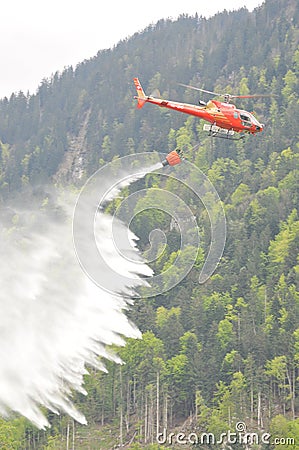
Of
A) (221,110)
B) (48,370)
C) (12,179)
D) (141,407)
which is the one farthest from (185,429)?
(12,179)

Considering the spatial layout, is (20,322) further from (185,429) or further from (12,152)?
(12,152)

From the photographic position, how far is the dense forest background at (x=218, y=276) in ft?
252

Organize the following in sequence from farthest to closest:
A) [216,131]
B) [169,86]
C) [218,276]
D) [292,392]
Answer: [169,86] < [218,276] < [292,392] < [216,131]

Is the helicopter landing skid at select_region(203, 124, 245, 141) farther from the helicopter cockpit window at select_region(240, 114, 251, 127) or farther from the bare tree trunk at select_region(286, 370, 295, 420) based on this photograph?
the bare tree trunk at select_region(286, 370, 295, 420)

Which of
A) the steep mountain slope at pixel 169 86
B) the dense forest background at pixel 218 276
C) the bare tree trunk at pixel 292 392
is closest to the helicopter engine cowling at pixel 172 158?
the dense forest background at pixel 218 276

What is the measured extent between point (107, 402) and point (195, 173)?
53.3 m

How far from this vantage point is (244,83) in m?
154

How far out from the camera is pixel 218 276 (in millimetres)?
100938

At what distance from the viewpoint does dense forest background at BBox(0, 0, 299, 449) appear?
252ft

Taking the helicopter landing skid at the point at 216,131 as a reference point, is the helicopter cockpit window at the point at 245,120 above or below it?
above

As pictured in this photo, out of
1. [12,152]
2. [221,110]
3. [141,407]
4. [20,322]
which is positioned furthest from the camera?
[12,152]

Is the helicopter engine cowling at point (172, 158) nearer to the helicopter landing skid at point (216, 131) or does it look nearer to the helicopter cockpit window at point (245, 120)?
the helicopter landing skid at point (216, 131)

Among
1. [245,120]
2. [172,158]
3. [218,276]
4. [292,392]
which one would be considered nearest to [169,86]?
[218,276]

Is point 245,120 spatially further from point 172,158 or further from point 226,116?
point 172,158
